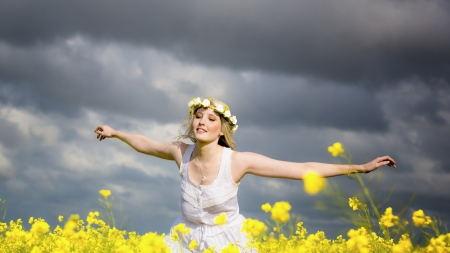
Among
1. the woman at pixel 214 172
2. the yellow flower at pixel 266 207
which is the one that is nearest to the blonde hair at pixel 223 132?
the woman at pixel 214 172

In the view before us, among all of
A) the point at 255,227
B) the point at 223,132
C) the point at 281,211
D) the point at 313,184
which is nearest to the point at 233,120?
the point at 223,132

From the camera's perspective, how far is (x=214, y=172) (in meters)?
5.42

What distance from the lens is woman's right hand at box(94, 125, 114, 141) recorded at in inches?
247

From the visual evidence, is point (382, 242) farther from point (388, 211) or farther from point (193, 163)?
point (193, 163)

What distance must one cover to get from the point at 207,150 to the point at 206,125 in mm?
287

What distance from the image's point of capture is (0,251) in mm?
4891

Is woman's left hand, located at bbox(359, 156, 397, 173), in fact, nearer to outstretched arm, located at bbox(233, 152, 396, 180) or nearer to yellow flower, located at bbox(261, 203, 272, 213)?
outstretched arm, located at bbox(233, 152, 396, 180)

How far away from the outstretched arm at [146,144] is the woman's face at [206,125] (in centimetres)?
44

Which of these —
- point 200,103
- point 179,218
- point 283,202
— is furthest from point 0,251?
point 283,202

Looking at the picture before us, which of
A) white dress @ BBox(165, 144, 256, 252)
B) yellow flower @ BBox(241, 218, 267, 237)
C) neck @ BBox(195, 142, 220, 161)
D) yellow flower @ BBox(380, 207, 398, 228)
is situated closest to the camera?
yellow flower @ BBox(241, 218, 267, 237)

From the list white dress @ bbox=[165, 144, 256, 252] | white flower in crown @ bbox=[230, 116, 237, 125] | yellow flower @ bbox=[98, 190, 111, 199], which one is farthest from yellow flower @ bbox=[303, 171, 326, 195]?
white flower in crown @ bbox=[230, 116, 237, 125]

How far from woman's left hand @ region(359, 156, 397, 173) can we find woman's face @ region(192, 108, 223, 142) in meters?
1.68

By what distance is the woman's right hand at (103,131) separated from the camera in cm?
627

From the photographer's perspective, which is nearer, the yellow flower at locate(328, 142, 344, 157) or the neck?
the yellow flower at locate(328, 142, 344, 157)
